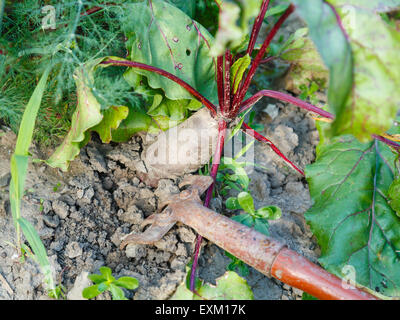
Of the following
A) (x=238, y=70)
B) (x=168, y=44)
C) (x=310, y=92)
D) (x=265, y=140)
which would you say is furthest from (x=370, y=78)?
(x=310, y=92)

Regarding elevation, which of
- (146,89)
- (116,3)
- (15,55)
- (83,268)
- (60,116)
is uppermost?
(116,3)

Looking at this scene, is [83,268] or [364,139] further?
[83,268]

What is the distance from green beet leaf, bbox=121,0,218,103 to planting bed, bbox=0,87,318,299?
0.34 metres

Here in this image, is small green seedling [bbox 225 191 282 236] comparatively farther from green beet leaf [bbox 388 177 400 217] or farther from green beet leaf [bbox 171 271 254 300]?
green beet leaf [bbox 388 177 400 217]

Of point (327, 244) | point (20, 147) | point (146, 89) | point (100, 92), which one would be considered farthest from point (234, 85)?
point (20, 147)

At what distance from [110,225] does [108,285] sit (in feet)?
0.97

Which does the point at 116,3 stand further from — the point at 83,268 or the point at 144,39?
the point at 83,268

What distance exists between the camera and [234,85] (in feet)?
5.21

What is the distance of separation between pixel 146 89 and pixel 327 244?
902 millimetres

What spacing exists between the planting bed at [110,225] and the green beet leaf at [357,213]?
10cm

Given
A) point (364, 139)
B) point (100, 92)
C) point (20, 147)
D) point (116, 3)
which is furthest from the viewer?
point (116, 3)

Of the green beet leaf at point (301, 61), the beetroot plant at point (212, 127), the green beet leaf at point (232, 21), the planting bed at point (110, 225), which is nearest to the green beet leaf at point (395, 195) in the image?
the beetroot plant at point (212, 127)

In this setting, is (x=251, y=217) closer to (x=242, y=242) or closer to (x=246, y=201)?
(x=246, y=201)

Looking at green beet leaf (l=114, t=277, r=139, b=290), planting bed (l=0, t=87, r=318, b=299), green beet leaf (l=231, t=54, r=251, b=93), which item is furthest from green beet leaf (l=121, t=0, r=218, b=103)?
green beet leaf (l=114, t=277, r=139, b=290)
